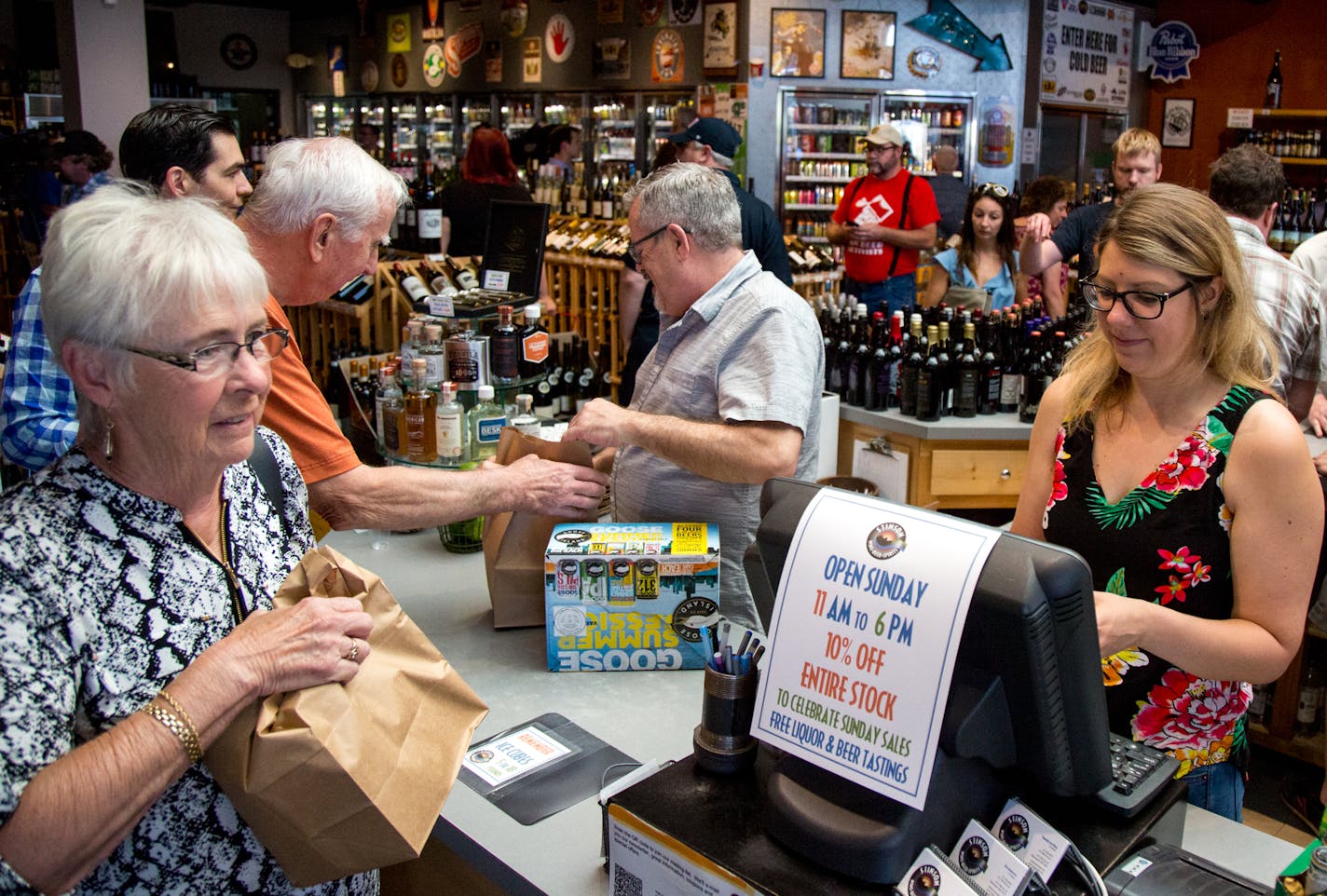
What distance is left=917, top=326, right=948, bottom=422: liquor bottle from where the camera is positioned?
4199mm

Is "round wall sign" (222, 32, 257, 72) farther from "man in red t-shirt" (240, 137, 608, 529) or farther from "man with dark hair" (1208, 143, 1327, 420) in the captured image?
"man in red t-shirt" (240, 137, 608, 529)

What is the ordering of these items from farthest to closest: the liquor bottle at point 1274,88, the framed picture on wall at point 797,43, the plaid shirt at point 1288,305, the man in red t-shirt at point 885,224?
the liquor bottle at point 1274,88
the framed picture on wall at point 797,43
the man in red t-shirt at point 885,224
the plaid shirt at point 1288,305

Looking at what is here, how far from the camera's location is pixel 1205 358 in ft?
6.04

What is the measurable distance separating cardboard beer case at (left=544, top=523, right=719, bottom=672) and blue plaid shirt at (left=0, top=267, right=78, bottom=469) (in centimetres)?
108

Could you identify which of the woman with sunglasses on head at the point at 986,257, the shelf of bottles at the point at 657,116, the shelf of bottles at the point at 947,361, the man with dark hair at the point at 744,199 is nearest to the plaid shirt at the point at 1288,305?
the shelf of bottles at the point at 947,361

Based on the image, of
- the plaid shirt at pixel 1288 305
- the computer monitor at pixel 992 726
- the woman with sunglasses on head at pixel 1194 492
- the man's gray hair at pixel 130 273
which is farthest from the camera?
the plaid shirt at pixel 1288 305

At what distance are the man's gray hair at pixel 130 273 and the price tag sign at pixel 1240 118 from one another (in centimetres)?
1078

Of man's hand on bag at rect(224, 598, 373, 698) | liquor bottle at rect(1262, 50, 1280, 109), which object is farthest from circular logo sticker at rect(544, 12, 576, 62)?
man's hand on bag at rect(224, 598, 373, 698)

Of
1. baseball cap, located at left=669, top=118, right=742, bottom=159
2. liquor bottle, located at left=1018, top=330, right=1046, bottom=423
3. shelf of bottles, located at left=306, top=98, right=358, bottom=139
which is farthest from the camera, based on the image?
shelf of bottles, located at left=306, top=98, right=358, bottom=139

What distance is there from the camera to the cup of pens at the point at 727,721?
142 centimetres

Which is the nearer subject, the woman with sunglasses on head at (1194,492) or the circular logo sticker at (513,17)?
the woman with sunglasses on head at (1194,492)

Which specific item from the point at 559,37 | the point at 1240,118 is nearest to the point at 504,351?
the point at 1240,118

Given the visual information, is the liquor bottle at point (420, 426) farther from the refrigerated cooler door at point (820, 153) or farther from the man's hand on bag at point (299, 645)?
the refrigerated cooler door at point (820, 153)

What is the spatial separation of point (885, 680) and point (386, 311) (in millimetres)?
5115
